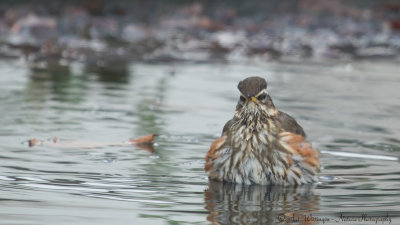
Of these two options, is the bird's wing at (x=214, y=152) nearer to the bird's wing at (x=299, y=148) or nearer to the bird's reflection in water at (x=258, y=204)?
the bird's reflection in water at (x=258, y=204)

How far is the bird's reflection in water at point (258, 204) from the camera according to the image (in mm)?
4672

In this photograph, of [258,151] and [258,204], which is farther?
[258,151]

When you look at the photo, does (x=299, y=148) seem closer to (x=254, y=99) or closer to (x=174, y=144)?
(x=254, y=99)

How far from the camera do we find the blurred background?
5074 mm

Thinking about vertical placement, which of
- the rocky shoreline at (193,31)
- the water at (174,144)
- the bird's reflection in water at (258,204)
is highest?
the rocky shoreline at (193,31)

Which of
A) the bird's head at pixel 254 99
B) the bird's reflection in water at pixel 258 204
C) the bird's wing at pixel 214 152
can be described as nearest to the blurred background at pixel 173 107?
the bird's reflection in water at pixel 258 204

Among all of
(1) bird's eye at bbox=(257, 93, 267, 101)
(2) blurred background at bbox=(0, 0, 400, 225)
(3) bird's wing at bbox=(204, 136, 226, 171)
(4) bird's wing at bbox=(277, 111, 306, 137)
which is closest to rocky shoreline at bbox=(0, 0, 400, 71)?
(2) blurred background at bbox=(0, 0, 400, 225)

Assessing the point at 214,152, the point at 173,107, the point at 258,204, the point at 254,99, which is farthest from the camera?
the point at 173,107

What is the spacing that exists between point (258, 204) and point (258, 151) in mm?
780

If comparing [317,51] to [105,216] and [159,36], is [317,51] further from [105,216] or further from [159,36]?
[105,216]

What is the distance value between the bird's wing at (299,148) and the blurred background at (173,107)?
6.3 inches

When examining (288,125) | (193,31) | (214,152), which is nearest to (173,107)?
(288,125)

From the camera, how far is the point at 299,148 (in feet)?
19.5

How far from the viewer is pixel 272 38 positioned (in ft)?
59.7
